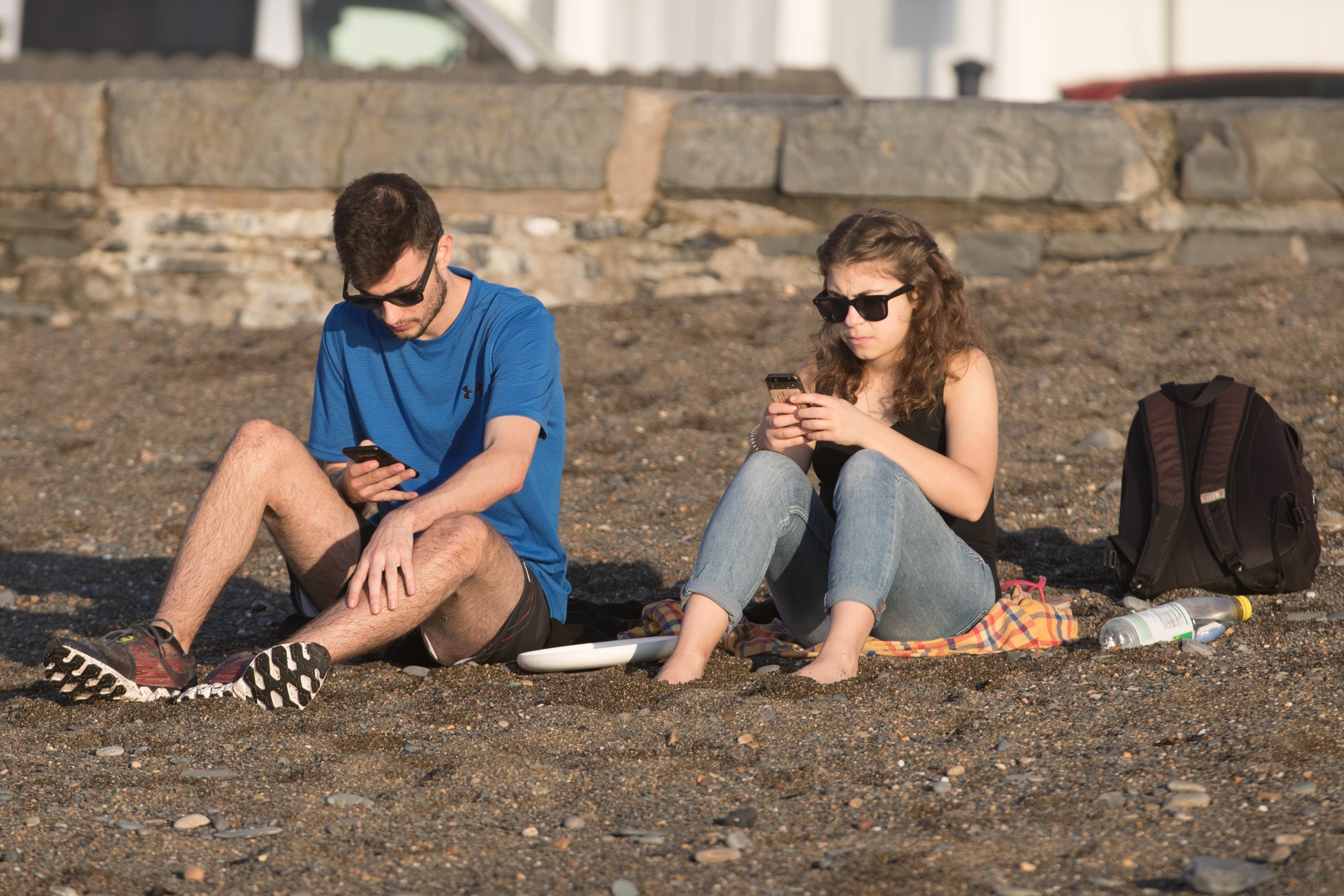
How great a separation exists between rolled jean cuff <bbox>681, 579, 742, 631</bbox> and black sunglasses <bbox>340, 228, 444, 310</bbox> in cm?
86

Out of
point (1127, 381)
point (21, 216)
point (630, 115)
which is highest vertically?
point (630, 115)

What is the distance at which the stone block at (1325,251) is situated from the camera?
608 cm

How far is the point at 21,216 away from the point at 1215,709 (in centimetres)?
600

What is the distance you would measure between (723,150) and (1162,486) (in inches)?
129

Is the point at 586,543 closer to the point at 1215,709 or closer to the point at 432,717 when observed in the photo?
the point at 432,717

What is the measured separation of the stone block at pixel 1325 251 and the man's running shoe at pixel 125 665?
518 centimetres

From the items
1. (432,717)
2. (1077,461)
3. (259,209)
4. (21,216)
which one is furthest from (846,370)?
(21,216)

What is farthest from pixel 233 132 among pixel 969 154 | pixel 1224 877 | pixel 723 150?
pixel 1224 877

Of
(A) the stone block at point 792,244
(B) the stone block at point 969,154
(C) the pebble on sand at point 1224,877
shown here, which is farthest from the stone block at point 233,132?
(C) the pebble on sand at point 1224,877

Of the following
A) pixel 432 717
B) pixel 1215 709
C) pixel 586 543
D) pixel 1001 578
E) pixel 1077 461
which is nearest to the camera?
pixel 1215 709

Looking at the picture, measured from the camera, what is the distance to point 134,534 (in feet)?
14.6

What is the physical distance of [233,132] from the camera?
21.1 ft

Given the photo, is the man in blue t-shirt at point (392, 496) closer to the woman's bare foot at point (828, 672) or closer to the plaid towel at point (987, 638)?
the plaid towel at point (987, 638)

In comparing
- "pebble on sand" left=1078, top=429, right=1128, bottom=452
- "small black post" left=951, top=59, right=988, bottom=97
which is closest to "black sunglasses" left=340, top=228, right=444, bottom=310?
"pebble on sand" left=1078, top=429, right=1128, bottom=452
